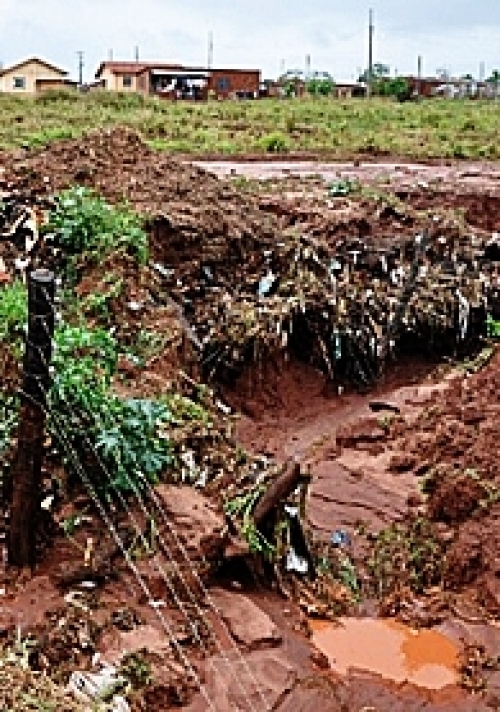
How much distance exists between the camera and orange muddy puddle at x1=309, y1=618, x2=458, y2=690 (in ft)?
19.0

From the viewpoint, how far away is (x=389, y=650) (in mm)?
6059

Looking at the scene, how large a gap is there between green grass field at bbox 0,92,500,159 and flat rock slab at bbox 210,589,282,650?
441 inches

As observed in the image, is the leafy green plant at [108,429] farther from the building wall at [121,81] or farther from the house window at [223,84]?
the building wall at [121,81]

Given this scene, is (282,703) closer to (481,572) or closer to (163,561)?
(163,561)

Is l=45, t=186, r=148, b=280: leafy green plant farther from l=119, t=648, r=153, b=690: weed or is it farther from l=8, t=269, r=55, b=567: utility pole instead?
l=119, t=648, r=153, b=690: weed

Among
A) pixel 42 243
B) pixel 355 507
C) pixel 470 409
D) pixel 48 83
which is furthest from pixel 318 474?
pixel 48 83

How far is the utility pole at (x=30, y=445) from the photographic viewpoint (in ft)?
17.2

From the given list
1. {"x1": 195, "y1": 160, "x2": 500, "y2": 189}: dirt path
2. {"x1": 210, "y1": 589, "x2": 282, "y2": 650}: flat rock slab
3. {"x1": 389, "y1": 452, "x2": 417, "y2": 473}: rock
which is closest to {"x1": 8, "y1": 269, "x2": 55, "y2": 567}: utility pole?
{"x1": 210, "y1": 589, "x2": 282, "y2": 650}: flat rock slab

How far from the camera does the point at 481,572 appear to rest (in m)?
6.75

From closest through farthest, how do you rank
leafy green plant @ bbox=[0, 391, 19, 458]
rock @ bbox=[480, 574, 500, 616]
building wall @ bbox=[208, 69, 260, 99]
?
1. leafy green plant @ bbox=[0, 391, 19, 458]
2. rock @ bbox=[480, 574, 500, 616]
3. building wall @ bbox=[208, 69, 260, 99]

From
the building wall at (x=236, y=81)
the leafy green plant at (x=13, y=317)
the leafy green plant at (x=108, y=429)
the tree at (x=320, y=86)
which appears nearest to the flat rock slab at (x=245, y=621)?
the leafy green plant at (x=108, y=429)

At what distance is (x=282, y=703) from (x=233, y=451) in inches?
81.3

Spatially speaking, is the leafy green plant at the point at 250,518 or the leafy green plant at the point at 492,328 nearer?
the leafy green plant at the point at 250,518

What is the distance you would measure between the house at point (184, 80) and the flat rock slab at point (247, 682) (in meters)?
39.5
